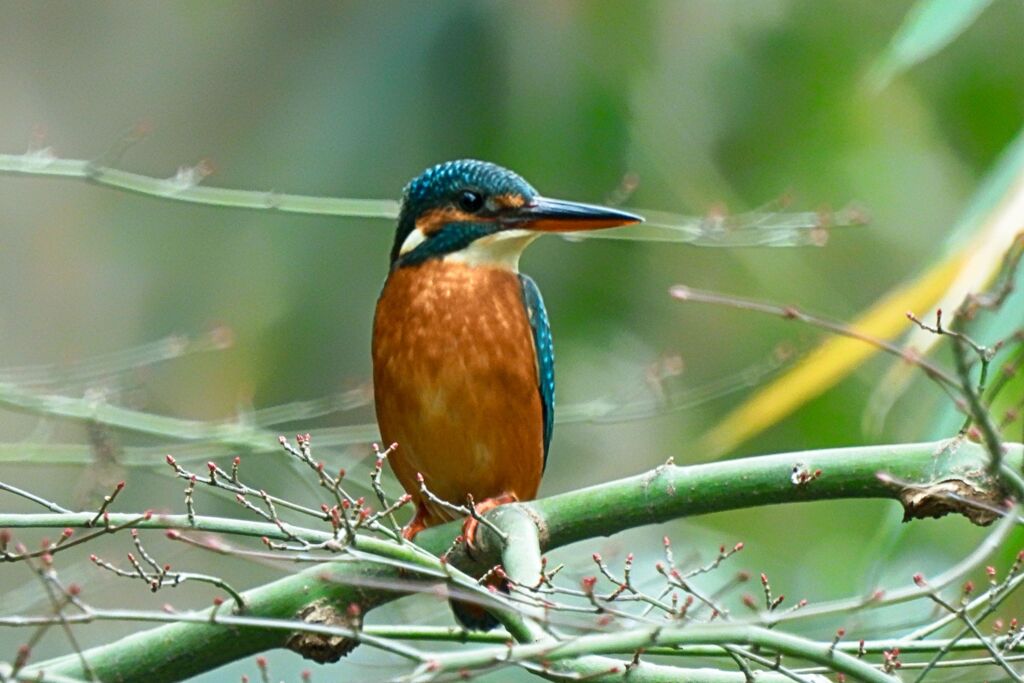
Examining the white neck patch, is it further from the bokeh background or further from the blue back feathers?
the bokeh background

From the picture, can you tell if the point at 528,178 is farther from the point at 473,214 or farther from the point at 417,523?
the point at 417,523

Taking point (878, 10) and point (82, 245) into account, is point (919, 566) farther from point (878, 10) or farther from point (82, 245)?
point (82, 245)

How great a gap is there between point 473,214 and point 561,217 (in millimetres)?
228

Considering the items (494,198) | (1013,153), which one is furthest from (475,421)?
(1013,153)

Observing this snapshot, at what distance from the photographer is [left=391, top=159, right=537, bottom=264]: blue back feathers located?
319 centimetres

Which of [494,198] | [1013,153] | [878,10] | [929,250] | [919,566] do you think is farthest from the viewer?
[878,10]

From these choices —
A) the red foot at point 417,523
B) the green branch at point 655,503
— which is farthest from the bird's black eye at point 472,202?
the green branch at point 655,503

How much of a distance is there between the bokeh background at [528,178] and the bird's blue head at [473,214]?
1.69m

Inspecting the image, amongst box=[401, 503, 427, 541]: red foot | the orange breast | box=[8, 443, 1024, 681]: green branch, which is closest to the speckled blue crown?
the orange breast

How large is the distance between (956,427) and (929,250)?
3757 millimetres

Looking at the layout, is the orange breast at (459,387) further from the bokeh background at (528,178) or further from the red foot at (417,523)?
the bokeh background at (528,178)

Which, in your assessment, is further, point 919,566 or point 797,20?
point 797,20

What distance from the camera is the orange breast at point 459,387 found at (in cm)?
307

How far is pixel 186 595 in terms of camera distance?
6309 millimetres
